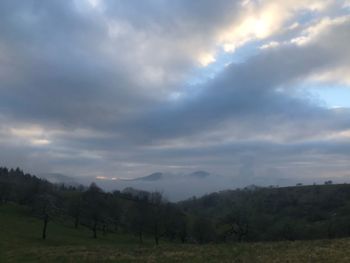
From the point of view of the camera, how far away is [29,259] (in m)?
41.4

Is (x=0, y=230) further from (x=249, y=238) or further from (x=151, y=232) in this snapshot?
(x=249, y=238)

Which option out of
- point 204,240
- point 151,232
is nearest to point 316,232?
point 204,240

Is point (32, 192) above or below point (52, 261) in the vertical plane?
above

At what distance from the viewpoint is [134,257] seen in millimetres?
35562

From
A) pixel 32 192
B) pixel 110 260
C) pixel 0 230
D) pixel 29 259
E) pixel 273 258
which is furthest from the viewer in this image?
pixel 32 192

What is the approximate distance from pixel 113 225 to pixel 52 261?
110505 mm

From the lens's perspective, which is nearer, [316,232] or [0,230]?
[0,230]

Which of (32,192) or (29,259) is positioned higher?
(32,192)

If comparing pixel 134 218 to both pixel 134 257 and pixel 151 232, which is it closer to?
pixel 151 232

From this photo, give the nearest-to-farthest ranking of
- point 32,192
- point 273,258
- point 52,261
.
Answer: point 273,258 < point 52,261 < point 32,192

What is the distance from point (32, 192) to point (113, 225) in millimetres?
43531

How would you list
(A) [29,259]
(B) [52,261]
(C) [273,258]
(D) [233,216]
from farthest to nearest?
(D) [233,216] < (A) [29,259] < (B) [52,261] < (C) [273,258]

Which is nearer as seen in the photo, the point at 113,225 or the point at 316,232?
the point at 316,232

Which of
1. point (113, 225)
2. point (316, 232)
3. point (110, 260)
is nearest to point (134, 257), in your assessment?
point (110, 260)
